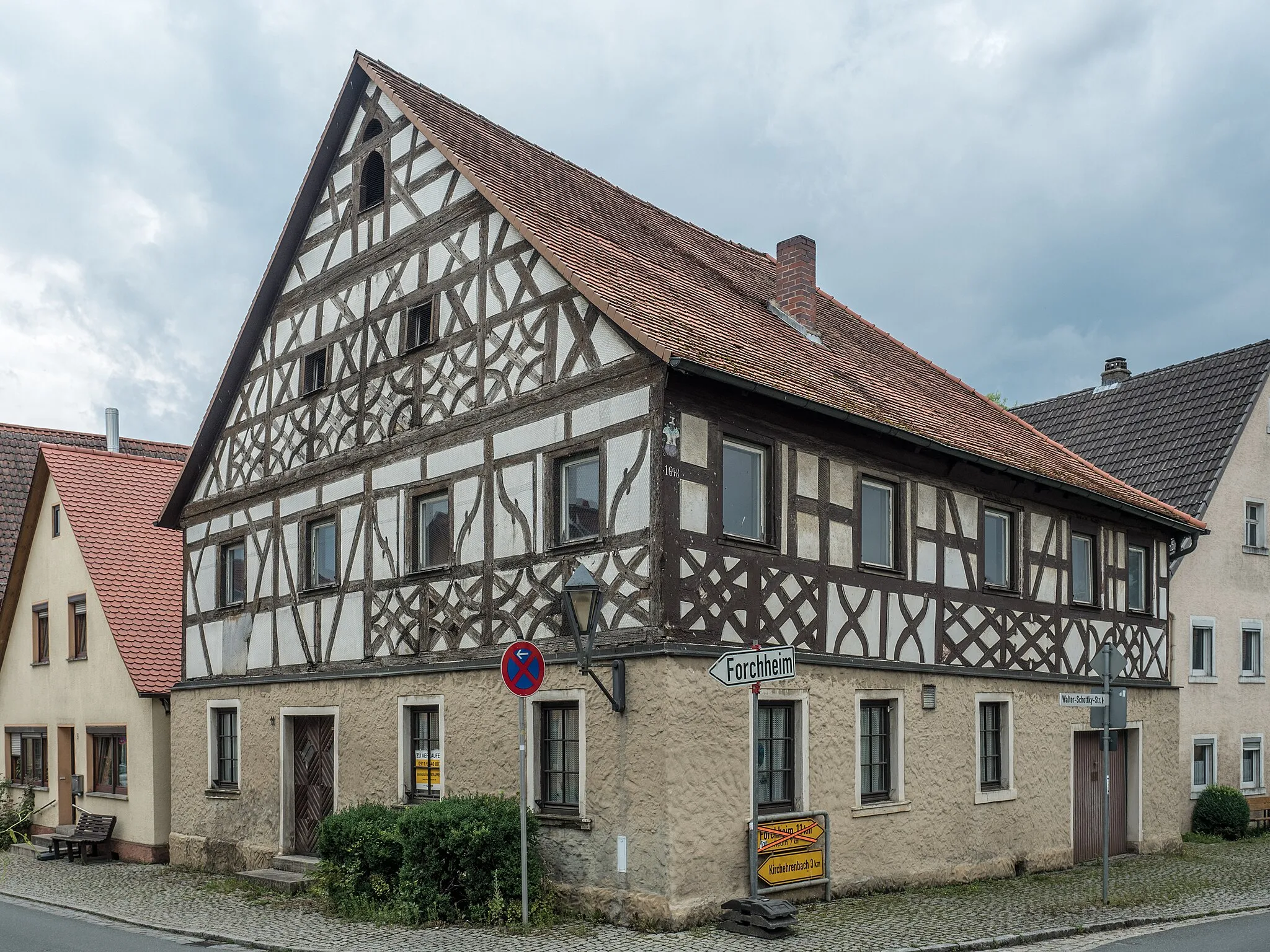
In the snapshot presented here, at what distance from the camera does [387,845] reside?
1464 centimetres

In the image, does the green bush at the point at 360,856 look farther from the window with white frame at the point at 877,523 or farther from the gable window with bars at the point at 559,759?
the window with white frame at the point at 877,523

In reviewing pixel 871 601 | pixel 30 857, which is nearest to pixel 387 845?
pixel 871 601

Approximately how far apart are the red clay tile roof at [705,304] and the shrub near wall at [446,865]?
5.12m

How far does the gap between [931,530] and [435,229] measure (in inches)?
283

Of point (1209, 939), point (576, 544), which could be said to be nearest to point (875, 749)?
point (1209, 939)

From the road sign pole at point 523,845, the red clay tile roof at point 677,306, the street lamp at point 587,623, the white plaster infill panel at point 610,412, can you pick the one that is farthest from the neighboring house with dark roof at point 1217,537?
the road sign pole at point 523,845

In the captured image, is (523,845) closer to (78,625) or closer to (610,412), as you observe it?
(610,412)

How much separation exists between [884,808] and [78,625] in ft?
53.4

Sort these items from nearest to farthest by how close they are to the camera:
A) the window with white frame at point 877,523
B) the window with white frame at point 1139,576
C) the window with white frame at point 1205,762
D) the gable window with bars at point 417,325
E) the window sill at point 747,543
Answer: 1. the window sill at point 747,543
2. the window with white frame at point 877,523
3. the gable window with bars at point 417,325
4. the window with white frame at point 1139,576
5. the window with white frame at point 1205,762

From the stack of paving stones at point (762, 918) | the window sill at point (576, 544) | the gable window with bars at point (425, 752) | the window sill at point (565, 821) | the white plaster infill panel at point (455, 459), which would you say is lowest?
the stack of paving stones at point (762, 918)

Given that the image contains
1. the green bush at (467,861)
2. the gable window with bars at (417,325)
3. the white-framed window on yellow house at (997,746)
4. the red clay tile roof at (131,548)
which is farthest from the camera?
the red clay tile roof at (131,548)

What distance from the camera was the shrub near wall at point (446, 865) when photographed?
45.0 feet

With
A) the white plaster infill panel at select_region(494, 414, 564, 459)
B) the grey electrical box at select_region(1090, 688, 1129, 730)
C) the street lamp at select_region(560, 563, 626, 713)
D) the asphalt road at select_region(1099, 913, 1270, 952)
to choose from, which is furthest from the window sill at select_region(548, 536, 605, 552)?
the asphalt road at select_region(1099, 913, 1270, 952)

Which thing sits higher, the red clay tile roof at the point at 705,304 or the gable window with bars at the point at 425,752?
the red clay tile roof at the point at 705,304
